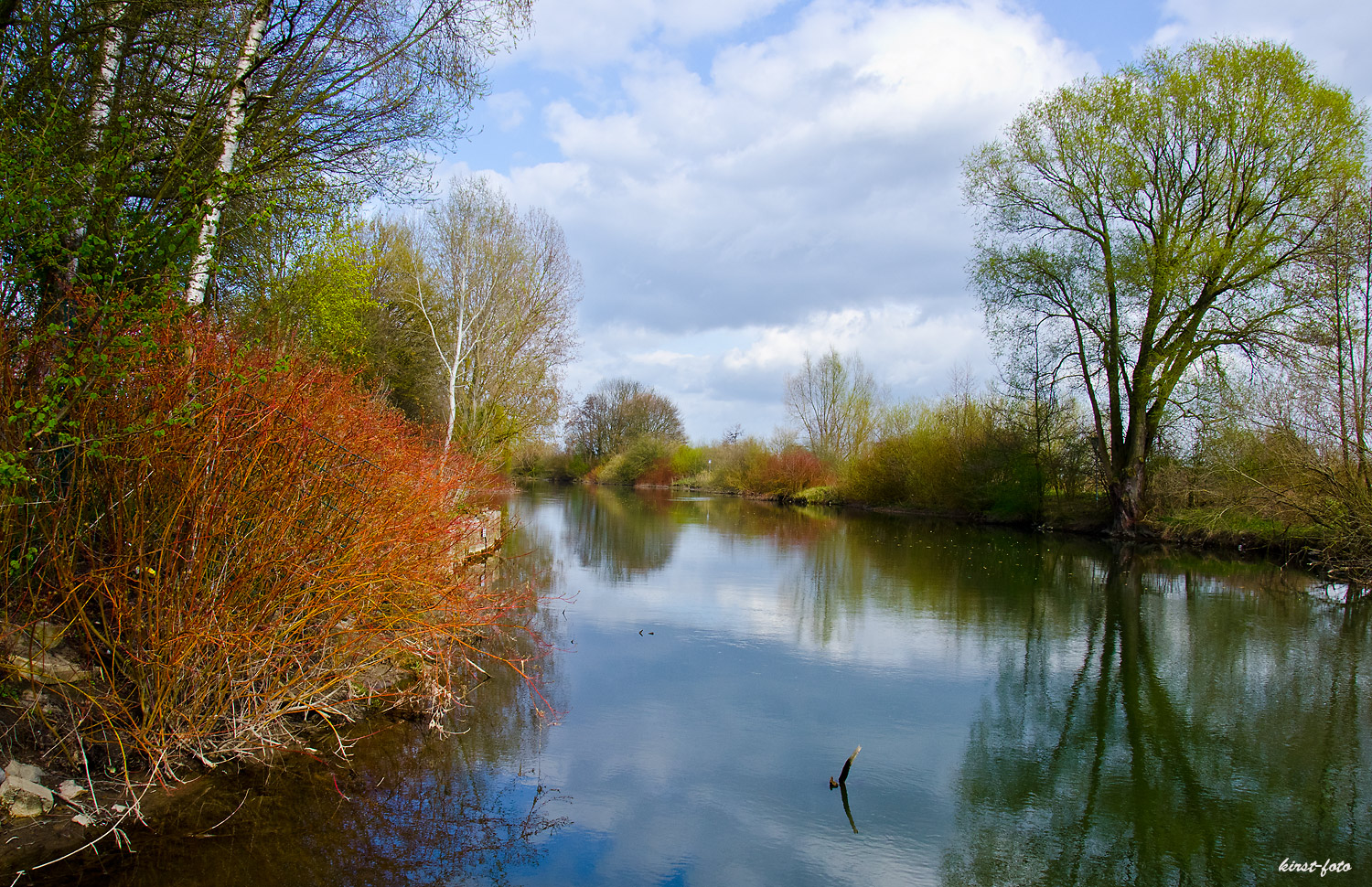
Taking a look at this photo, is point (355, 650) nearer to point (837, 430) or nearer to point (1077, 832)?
point (1077, 832)

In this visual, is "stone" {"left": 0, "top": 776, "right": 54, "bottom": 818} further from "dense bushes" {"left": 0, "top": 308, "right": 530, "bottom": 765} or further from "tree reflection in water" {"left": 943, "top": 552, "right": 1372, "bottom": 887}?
"tree reflection in water" {"left": 943, "top": 552, "right": 1372, "bottom": 887}

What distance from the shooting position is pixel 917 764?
5.15 m

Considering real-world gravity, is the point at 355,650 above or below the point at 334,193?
below

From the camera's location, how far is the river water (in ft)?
12.8

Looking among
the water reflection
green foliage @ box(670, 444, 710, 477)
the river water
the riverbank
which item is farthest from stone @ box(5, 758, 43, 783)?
green foliage @ box(670, 444, 710, 477)

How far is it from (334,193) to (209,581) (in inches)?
161

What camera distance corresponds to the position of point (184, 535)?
4.13m

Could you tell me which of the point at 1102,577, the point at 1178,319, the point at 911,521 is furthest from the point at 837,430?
the point at 1102,577

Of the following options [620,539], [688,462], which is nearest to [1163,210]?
[620,539]

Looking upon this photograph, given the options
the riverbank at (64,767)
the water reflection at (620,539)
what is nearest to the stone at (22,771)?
the riverbank at (64,767)

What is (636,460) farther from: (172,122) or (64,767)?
(64,767)

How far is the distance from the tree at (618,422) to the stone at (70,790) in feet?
179

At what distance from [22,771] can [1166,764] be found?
663cm

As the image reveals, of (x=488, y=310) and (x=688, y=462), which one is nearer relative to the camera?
(x=488, y=310)
